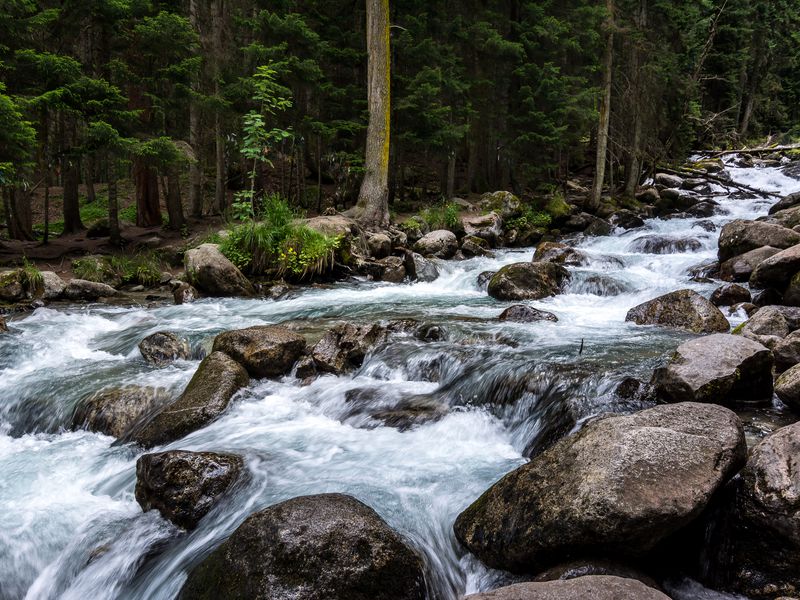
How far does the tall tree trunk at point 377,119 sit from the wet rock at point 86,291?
22.0 ft

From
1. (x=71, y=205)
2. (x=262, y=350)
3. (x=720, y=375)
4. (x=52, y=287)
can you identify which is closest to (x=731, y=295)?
(x=720, y=375)

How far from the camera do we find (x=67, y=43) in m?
12.7

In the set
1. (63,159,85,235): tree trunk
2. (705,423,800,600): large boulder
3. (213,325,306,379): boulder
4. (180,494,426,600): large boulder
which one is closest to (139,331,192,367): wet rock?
(213,325,306,379): boulder

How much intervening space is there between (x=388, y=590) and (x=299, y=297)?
799cm

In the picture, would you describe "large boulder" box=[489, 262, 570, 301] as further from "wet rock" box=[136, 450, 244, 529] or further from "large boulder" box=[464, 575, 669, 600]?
"large boulder" box=[464, 575, 669, 600]

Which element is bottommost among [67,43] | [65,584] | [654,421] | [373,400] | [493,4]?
[65,584]

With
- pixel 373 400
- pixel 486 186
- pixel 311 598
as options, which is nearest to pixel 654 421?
pixel 311 598

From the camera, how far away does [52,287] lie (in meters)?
9.80

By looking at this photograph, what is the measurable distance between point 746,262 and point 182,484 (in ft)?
33.0

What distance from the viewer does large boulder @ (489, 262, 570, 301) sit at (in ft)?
33.1

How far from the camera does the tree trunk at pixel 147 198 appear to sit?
637 inches

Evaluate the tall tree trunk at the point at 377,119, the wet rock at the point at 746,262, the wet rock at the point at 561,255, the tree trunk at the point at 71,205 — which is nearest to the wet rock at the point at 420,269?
the tall tree trunk at the point at 377,119

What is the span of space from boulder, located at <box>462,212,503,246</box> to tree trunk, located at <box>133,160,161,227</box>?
9815 mm

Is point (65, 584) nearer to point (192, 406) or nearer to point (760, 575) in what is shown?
point (192, 406)
